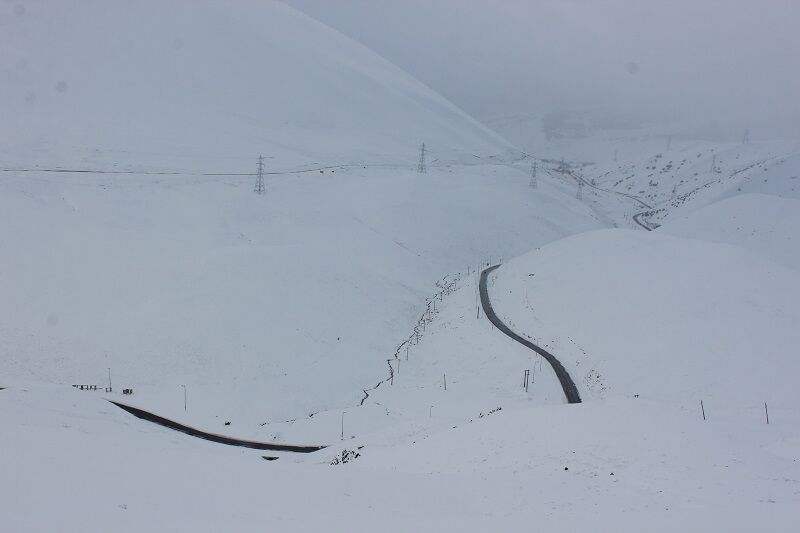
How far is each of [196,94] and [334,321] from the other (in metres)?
48.5

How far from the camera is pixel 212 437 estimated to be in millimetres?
24891

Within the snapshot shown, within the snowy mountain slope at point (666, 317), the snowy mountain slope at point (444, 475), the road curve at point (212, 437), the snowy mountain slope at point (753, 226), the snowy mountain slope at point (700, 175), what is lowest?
the road curve at point (212, 437)

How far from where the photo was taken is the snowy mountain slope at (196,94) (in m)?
57.3

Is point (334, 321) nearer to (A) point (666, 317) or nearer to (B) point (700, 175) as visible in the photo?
(A) point (666, 317)

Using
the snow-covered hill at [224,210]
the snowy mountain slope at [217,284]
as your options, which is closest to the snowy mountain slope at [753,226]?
the snow-covered hill at [224,210]

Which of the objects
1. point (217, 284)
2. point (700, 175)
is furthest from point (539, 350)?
point (700, 175)

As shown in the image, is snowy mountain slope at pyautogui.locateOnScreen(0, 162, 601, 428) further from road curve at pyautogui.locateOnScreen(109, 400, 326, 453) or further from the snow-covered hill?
road curve at pyautogui.locateOnScreen(109, 400, 326, 453)

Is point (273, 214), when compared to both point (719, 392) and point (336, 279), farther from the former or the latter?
point (719, 392)

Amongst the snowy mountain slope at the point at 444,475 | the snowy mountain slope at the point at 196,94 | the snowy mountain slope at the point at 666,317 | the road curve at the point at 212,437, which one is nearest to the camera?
the snowy mountain slope at the point at 444,475

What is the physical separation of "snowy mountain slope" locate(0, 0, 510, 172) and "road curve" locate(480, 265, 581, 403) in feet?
95.7

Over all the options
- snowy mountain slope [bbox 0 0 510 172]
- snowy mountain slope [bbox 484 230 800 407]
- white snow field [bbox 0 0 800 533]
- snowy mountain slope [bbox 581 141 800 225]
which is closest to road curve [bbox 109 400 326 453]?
white snow field [bbox 0 0 800 533]

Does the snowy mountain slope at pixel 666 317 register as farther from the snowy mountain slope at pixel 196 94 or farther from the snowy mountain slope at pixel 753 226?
the snowy mountain slope at pixel 196 94

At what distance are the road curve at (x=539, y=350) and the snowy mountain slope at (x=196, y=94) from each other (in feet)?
95.7

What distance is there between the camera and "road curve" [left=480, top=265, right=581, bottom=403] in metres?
27.1
